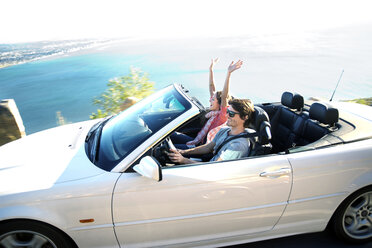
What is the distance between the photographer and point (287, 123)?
323 centimetres

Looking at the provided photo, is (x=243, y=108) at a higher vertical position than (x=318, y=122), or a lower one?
higher

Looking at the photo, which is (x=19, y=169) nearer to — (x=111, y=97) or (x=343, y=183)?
(x=343, y=183)

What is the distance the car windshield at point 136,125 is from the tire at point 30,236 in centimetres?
54

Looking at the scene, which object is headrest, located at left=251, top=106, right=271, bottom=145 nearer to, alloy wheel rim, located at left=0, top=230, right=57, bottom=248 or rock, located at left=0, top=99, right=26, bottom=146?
alloy wheel rim, located at left=0, top=230, right=57, bottom=248

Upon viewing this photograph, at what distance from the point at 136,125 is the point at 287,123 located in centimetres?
172

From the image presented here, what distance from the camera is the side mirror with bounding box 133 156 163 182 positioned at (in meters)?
1.86

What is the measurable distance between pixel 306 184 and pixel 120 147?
A: 1.42 metres

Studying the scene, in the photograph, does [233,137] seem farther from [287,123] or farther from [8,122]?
[8,122]

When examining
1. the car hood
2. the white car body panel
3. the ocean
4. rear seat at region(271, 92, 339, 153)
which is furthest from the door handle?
the ocean

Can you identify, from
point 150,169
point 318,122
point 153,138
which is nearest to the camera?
point 150,169

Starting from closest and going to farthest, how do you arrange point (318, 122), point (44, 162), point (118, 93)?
point (44, 162) → point (318, 122) → point (118, 93)

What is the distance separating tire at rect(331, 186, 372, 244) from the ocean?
5.20 m

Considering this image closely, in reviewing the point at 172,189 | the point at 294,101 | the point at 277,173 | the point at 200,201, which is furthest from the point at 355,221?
the point at 172,189

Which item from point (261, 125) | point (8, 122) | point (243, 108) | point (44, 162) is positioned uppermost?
point (243, 108)
